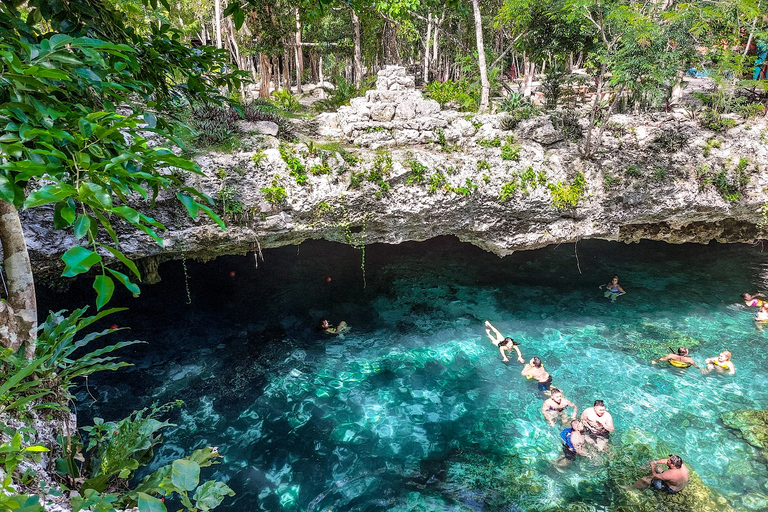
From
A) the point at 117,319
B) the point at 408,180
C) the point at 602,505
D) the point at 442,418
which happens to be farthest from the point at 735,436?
the point at 117,319

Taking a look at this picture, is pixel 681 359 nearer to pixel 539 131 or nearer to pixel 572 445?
pixel 572 445

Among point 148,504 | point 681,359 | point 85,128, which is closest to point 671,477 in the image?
point 681,359

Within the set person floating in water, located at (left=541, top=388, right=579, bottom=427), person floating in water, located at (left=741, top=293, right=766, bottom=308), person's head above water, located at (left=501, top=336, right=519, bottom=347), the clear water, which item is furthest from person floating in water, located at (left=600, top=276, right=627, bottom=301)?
person floating in water, located at (left=541, top=388, right=579, bottom=427)

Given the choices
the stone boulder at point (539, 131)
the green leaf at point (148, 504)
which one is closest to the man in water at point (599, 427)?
the stone boulder at point (539, 131)

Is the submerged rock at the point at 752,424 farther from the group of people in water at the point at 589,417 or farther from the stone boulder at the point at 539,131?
the stone boulder at the point at 539,131

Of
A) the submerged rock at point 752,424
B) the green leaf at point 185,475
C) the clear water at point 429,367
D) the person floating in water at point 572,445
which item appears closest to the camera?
the green leaf at point 185,475

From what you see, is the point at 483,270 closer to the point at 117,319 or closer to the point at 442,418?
the point at 442,418
